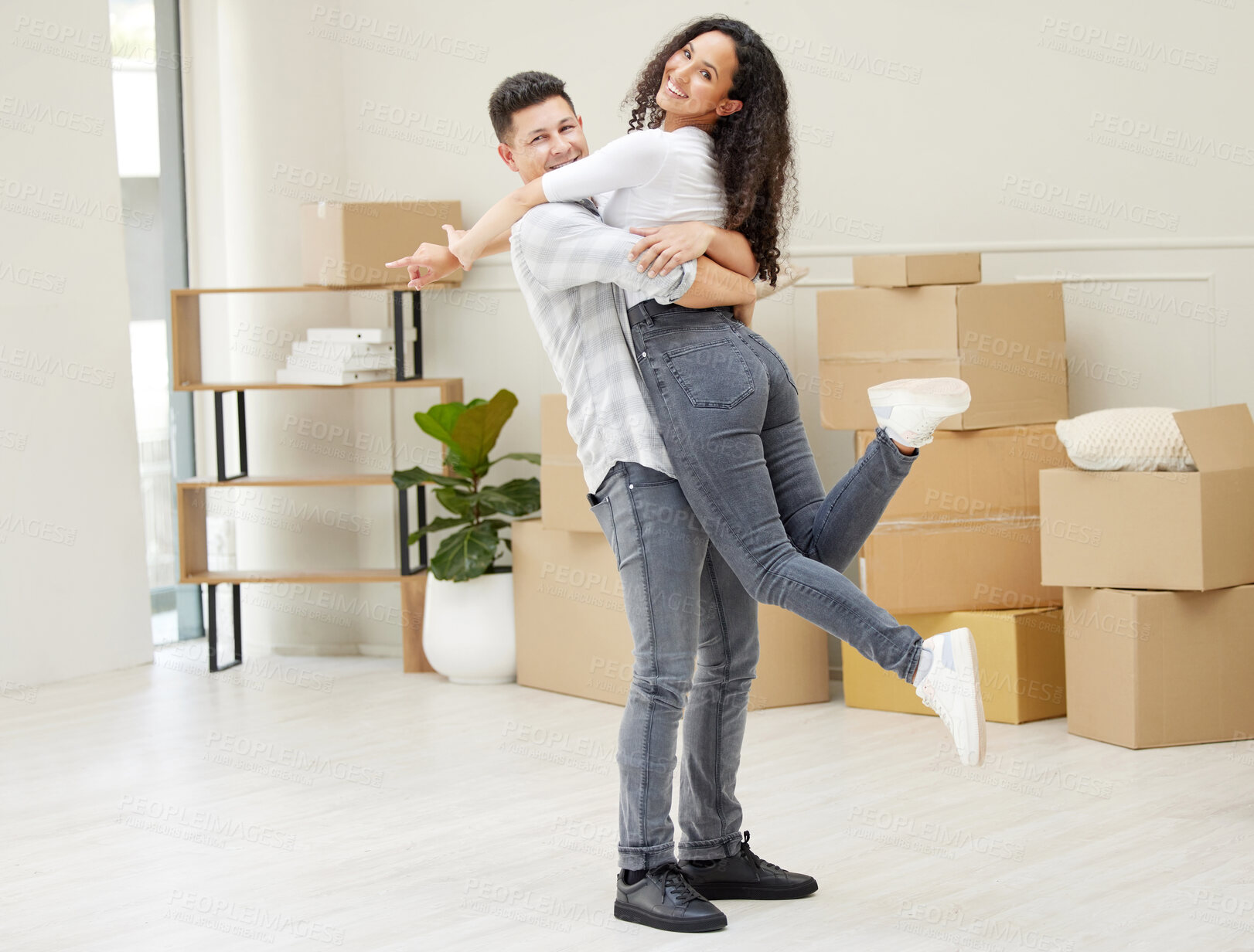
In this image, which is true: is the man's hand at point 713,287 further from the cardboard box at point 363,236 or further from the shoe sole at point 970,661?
the cardboard box at point 363,236

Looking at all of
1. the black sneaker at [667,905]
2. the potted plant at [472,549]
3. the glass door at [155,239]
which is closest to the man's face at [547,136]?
the black sneaker at [667,905]

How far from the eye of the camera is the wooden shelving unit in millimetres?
3867

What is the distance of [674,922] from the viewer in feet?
6.24

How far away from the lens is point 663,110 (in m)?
1.96

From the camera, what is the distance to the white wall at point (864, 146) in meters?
3.29

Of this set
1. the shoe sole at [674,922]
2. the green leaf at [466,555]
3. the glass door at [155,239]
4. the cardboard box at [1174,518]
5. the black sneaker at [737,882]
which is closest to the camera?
the shoe sole at [674,922]

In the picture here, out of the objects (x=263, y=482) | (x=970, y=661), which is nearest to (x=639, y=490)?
(x=970, y=661)

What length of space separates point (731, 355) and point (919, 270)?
1.45m

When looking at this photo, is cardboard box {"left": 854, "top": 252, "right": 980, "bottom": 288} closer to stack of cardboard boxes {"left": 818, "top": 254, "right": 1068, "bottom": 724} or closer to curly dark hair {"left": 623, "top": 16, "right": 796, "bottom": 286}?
stack of cardboard boxes {"left": 818, "top": 254, "right": 1068, "bottom": 724}

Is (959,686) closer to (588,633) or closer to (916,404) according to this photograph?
(916,404)

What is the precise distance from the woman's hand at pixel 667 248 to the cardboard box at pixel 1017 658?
1.60 meters

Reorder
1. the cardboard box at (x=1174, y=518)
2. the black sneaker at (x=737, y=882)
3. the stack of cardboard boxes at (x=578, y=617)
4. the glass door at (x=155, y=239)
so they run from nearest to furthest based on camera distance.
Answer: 1. the black sneaker at (x=737, y=882)
2. the cardboard box at (x=1174, y=518)
3. the stack of cardboard boxes at (x=578, y=617)
4. the glass door at (x=155, y=239)

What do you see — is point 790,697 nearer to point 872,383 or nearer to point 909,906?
point 872,383

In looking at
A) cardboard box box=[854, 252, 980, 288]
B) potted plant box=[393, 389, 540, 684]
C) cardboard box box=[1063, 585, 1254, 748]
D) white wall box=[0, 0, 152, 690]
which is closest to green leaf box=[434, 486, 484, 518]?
potted plant box=[393, 389, 540, 684]
